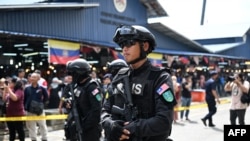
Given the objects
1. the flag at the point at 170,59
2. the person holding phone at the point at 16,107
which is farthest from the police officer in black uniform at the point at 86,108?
the flag at the point at 170,59

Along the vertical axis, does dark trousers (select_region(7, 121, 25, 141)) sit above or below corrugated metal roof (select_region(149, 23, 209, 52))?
below

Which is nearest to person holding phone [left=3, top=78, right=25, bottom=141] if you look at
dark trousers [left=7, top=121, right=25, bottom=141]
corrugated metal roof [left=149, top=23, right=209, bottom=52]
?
dark trousers [left=7, top=121, right=25, bottom=141]

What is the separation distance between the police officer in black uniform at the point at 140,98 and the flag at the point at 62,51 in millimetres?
9906

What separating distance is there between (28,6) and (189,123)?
717 centimetres

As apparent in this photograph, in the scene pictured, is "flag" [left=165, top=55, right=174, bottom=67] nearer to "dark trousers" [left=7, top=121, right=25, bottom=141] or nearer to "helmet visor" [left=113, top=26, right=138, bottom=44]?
"dark trousers" [left=7, top=121, right=25, bottom=141]

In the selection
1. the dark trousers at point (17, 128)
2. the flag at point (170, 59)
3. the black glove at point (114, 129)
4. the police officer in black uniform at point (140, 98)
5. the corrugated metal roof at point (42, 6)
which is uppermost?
the corrugated metal roof at point (42, 6)

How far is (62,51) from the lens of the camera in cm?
1295

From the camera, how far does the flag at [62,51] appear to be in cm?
1249

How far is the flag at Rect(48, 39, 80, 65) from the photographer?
41.0 feet

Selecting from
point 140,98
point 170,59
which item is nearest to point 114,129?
point 140,98

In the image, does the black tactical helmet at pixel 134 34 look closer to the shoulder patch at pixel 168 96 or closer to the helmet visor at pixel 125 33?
the helmet visor at pixel 125 33

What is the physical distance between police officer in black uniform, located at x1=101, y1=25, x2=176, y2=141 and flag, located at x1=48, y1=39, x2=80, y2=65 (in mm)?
9906

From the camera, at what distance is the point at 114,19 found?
20.0 m

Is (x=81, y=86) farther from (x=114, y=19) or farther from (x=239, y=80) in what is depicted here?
(x=114, y=19)
